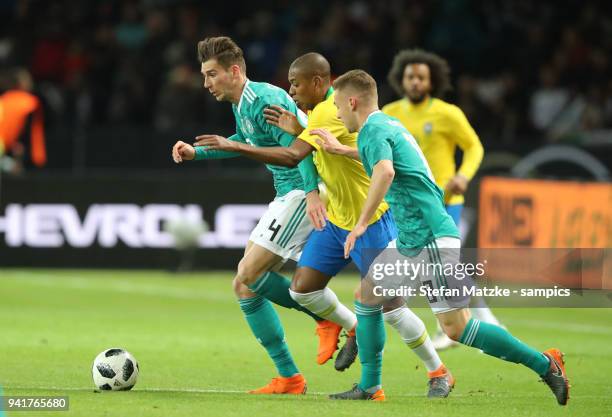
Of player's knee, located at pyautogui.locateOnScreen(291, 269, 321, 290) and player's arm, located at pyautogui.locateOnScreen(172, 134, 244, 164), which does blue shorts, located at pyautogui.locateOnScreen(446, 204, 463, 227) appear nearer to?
player's arm, located at pyautogui.locateOnScreen(172, 134, 244, 164)

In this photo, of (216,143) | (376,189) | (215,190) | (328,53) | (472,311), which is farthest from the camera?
(328,53)

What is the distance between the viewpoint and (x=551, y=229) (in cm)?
1488

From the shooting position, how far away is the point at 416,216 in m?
7.43

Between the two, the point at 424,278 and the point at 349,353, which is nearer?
the point at 424,278

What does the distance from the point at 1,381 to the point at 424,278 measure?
269 centimetres

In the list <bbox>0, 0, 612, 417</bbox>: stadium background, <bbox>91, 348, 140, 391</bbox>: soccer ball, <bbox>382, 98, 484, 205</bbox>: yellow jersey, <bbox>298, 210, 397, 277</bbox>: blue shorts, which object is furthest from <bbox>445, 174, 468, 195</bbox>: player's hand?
<bbox>91, 348, 140, 391</bbox>: soccer ball

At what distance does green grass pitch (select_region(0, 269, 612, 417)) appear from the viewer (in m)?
7.24

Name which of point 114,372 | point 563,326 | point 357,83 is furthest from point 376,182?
point 563,326

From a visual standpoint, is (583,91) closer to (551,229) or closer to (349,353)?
(551,229)

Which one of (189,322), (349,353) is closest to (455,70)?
(189,322)

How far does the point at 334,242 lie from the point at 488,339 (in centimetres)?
122

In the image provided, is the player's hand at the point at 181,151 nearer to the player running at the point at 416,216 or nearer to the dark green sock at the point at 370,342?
the player running at the point at 416,216

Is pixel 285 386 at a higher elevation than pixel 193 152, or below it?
below

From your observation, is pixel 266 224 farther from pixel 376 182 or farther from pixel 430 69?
pixel 430 69
